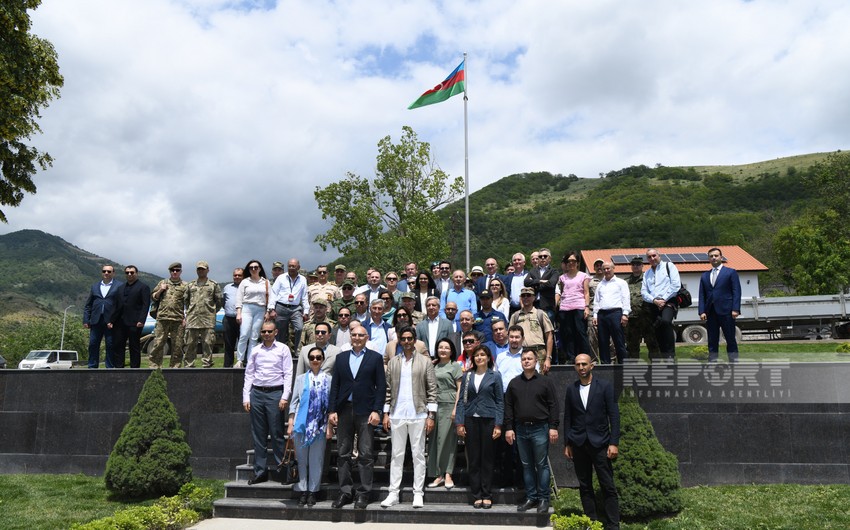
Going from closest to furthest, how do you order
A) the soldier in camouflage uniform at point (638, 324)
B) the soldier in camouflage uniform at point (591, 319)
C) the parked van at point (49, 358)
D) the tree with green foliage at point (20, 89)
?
1. the soldier in camouflage uniform at point (638, 324)
2. the soldier in camouflage uniform at point (591, 319)
3. the tree with green foliage at point (20, 89)
4. the parked van at point (49, 358)

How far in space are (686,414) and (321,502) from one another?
4625 millimetres

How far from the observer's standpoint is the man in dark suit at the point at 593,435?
5742mm

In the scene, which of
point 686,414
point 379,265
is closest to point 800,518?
point 686,414

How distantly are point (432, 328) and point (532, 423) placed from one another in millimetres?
1903

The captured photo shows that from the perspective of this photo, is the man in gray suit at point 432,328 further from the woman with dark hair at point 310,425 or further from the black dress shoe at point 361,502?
the black dress shoe at point 361,502

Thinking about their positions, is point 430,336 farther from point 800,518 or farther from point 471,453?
point 800,518

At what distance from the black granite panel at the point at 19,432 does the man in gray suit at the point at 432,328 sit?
6099 mm

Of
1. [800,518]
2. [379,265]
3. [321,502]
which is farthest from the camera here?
[379,265]

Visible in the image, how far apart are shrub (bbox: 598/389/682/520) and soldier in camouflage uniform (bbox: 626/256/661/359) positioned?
2045mm

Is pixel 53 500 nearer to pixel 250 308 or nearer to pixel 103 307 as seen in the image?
pixel 103 307

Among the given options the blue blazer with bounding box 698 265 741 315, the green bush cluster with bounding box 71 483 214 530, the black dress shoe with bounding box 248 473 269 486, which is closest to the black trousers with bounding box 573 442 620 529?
the blue blazer with bounding box 698 265 741 315

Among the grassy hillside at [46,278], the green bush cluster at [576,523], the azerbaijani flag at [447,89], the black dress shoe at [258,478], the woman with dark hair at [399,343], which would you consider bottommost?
the green bush cluster at [576,523]

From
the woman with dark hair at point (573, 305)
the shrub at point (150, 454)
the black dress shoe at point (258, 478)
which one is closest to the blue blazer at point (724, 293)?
the woman with dark hair at point (573, 305)

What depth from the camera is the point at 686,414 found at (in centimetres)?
739
